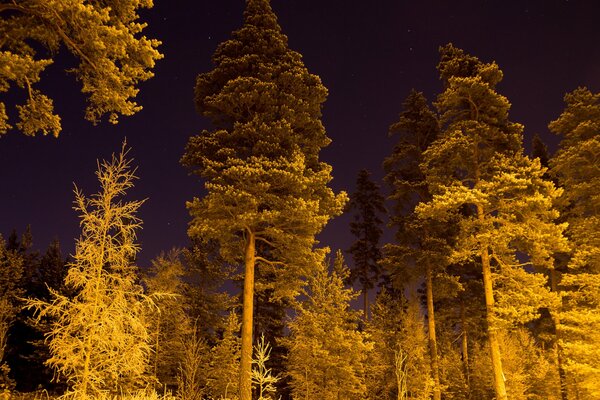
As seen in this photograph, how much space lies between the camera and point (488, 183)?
1808 centimetres

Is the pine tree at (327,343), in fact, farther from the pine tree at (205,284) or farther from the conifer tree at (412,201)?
the pine tree at (205,284)

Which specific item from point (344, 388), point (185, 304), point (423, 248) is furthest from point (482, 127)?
point (185, 304)

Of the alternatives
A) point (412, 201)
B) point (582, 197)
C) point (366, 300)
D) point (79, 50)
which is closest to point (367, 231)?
point (366, 300)

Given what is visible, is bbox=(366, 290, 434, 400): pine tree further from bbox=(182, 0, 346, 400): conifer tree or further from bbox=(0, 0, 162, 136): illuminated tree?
bbox=(0, 0, 162, 136): illuminated tree

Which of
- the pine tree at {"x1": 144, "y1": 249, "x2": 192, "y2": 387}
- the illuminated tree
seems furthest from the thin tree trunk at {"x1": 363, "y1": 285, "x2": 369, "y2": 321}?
the illuminated tree

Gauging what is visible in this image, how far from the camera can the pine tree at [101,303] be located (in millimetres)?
9844

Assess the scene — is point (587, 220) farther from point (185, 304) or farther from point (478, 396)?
point (185, 304)

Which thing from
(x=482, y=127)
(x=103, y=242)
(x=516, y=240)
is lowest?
(x=103, y=242)

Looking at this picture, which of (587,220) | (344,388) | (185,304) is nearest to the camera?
(587,220)

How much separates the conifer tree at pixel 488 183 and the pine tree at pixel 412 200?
5.14 meters

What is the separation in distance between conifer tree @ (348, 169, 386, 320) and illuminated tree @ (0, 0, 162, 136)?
30679 millimetres

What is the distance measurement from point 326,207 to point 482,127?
8.02m

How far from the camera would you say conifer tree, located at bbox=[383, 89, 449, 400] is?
25.5m

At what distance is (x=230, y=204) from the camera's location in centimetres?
1566
